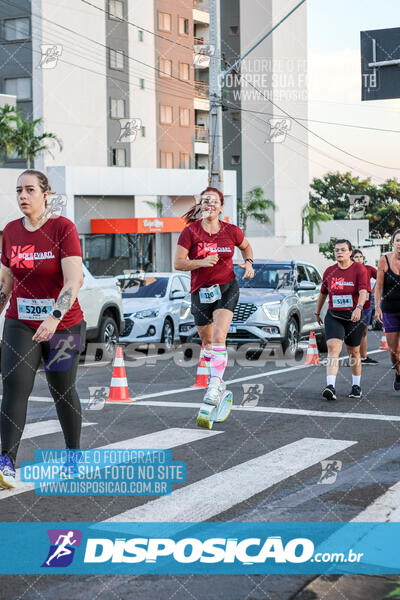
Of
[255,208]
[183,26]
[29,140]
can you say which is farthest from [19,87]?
[255,208]

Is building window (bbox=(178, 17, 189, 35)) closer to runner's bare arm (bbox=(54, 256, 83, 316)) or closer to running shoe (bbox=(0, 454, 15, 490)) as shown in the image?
runner's bare arm (bbox=(54, 256, 83, 316))

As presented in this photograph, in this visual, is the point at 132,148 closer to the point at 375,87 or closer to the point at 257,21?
the point at 257,21

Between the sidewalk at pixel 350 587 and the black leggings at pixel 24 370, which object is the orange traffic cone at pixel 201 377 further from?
the sidewalk at pixel 350 587

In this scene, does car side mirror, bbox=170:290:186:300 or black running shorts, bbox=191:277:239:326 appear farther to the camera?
car side mirror, bbox=170:290:186:300

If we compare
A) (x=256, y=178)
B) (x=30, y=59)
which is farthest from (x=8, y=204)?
(x=256, y=178)

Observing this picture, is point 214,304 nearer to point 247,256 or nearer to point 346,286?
point 247,256

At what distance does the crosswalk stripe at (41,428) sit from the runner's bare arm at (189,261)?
1.71 metres

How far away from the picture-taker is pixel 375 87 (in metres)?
20.4

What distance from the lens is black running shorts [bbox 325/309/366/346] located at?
1058cm

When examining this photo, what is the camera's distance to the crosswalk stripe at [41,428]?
781 cm

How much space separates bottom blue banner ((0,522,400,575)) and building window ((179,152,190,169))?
55383 mm

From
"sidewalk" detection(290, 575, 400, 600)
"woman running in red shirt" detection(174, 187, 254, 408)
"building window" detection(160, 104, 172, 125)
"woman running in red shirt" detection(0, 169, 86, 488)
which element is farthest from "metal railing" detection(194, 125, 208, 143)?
"sidewalk" detection(290, 575, 400, 600)

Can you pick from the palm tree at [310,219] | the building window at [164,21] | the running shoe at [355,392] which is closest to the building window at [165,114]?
the building window at [164,21]

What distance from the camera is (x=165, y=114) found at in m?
57.7
